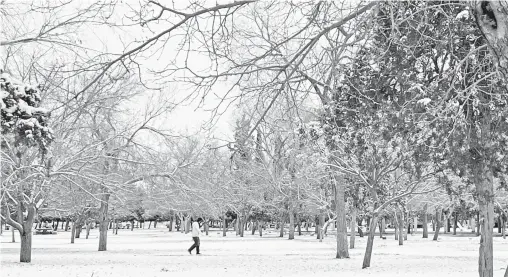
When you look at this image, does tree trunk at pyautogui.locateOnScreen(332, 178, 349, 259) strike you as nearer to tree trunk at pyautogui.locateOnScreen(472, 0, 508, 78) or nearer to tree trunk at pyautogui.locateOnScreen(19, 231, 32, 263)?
tree trunk at pyautogui.locateOnScreen(19, 231, 32, 263)

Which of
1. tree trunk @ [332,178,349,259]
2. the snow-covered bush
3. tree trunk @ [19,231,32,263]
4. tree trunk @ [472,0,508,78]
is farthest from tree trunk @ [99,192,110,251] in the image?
tree trunk @ [472,0,508,78]

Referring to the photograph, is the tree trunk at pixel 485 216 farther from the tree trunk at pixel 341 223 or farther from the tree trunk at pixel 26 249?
the tree trunk at pixel 26 249

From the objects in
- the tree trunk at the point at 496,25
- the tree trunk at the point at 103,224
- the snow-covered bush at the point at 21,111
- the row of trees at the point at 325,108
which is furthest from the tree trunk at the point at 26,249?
the tree trunk at the point at 496,25

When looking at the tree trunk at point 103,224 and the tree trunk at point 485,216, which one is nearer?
the tree trunk at point 485,216

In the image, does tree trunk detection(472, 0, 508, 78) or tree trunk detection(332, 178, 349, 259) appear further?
tree trunk detection(332, 178, 349, 259)

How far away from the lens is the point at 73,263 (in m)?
18.6

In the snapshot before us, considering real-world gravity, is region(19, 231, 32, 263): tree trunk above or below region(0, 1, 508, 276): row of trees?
below

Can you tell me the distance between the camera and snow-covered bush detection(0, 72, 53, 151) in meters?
7.32

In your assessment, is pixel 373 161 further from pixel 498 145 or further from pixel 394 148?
pixel 498 145

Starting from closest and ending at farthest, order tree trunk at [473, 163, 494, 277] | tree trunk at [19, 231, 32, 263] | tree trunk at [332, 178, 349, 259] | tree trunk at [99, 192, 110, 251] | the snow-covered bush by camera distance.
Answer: the snow-covered bush → tree trunk at [473, 163, 494, 277] → tree trunk at [19, 231, 32, 263] → tree trunk at [332, 178, 349, 259] → tree trunk at [99, 192, 110, 251]

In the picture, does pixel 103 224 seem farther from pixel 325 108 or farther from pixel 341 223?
pixel 325 108

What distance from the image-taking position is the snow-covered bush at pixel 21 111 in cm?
732

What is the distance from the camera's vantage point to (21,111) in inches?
293

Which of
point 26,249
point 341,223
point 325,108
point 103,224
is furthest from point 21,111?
point 103,224
